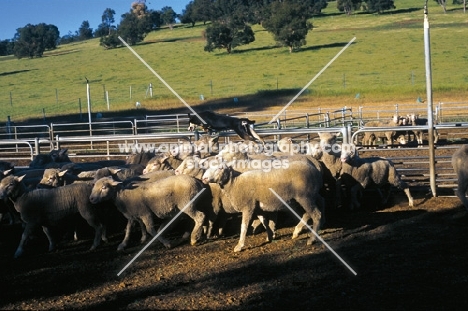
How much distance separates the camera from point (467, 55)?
57156mm

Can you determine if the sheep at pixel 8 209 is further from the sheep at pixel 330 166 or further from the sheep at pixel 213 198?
the sheep at pixel 330 166

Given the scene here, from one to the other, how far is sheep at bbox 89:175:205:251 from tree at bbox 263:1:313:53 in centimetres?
5863

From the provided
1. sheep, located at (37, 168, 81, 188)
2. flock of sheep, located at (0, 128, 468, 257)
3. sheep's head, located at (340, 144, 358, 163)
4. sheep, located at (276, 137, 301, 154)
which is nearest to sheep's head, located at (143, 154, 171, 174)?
flock of sheep, located at (0, 128, 468, 257)

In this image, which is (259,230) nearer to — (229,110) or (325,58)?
(229,110)

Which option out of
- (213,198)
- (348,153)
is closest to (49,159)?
(213,198)

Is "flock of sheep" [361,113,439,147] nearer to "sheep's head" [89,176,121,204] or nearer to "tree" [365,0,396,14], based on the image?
"sheep's head" [89,176,121,204]

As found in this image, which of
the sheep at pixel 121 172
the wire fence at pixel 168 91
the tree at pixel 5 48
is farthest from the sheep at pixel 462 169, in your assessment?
the tree at pixel 5 48

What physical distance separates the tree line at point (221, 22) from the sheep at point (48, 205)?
48.2 meters

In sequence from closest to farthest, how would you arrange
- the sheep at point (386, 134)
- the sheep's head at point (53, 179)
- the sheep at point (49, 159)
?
the sheep's head at point (53, 179) → the sheep at point (49, 159) → the sheep at point (386, 134)

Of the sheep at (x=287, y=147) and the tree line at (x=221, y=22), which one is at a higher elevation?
the tree line at (x=221, y=22)

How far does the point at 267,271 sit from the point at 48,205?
3.46m

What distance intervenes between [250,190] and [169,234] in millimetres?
1591

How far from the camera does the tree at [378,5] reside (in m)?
83.1

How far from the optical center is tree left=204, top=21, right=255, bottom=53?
68750 millimetres
